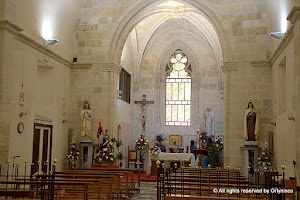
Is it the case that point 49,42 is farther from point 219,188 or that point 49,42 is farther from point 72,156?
→ point 219,188

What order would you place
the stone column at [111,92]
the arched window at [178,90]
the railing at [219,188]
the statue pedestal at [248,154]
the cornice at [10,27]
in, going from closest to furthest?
1. the railing at [219,188]
2. the cornice at [10,27]
3. the statue pedestal at [248,154]
4. the stone column at [111,92]
5. the arched window at [178,90]

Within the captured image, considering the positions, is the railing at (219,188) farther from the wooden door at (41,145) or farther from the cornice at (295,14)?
the wooden door at (41,145)

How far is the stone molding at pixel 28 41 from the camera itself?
11062mm

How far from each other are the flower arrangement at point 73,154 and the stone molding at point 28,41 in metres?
3.36

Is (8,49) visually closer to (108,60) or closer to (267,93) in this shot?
(108,60)

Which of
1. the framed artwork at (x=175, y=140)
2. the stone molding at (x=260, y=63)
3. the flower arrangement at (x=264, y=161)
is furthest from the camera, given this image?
the framed artwork at (x=175, y=140)

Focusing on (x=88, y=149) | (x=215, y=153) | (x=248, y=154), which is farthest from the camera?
(x=215, y=153)

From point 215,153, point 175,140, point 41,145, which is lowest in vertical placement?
point 215,153

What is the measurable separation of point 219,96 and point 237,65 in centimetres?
796

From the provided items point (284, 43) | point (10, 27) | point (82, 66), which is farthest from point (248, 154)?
point (10, 27)

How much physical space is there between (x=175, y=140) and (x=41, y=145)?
1076 centimetres

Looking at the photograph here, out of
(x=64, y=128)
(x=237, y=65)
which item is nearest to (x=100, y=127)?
(x=64, y=128)

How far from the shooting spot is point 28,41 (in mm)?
12875

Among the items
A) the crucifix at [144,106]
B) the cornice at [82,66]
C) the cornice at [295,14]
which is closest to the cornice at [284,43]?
the cornice at [295,14]
